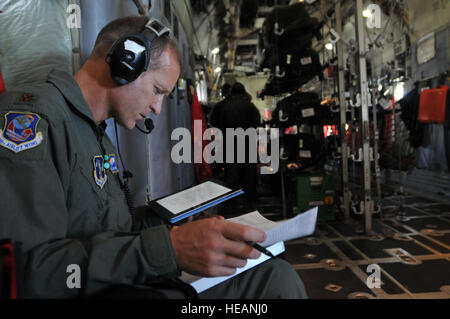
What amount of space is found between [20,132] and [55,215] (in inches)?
8.2

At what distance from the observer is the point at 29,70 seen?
1.05 metres

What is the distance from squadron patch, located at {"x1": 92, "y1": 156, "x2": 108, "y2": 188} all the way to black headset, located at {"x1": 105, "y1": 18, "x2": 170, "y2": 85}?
288 mm

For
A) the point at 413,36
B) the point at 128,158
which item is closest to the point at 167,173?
the point at 128,158

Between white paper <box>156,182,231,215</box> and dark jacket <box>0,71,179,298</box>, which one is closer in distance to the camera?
dark jacket <box>0,71,179,298</box>

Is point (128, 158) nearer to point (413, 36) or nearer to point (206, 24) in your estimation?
point (206, 24)

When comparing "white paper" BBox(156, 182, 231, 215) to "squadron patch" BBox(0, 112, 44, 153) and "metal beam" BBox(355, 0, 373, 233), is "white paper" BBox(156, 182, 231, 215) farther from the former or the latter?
"metal beam" BBox(355, 0, 373, 233)

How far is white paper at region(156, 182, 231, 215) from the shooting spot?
0.94 m

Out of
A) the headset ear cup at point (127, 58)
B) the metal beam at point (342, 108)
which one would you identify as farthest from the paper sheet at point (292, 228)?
the metal beam at point (342, 108)

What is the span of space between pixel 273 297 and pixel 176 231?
0.34 m
